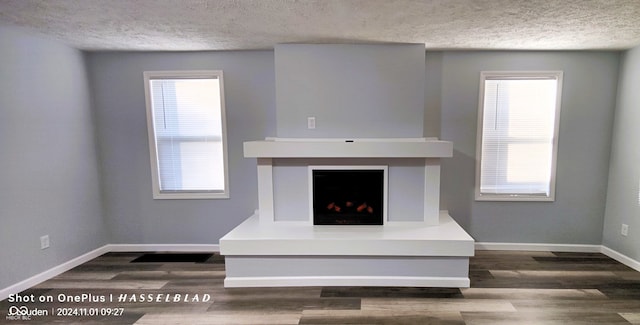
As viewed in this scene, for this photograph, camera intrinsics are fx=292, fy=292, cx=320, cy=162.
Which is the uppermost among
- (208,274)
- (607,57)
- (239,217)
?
(607,57)

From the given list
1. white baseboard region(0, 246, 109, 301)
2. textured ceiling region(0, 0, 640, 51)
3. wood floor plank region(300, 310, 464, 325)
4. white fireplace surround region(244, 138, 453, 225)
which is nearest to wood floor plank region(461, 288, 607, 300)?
wood floor plank region(300, 310, 464, 325)

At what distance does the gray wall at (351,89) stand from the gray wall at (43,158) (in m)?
2.12

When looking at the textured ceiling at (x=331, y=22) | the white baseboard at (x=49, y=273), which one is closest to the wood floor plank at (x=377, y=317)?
the textured ceiling at (x=331, y=22)

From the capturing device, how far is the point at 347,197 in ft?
9.50

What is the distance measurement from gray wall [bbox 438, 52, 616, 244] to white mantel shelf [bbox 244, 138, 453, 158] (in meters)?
0.76

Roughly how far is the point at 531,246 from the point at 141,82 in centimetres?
472

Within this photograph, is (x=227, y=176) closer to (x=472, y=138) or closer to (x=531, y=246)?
(x=472, y=138)

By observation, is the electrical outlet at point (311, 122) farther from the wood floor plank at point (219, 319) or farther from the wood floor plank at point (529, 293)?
the wood floor plank at point (529, 293)

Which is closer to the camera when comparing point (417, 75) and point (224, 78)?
point (417, 75)

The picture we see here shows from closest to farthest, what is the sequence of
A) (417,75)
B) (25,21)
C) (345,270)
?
1. (25,21)
2. (345,270)
3. (417,75)

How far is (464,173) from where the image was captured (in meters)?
3.27

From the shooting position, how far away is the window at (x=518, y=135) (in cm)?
314

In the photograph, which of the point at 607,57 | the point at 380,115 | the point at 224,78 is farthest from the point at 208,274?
the point at 607,57

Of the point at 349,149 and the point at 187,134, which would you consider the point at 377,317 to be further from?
the point at 187,134
